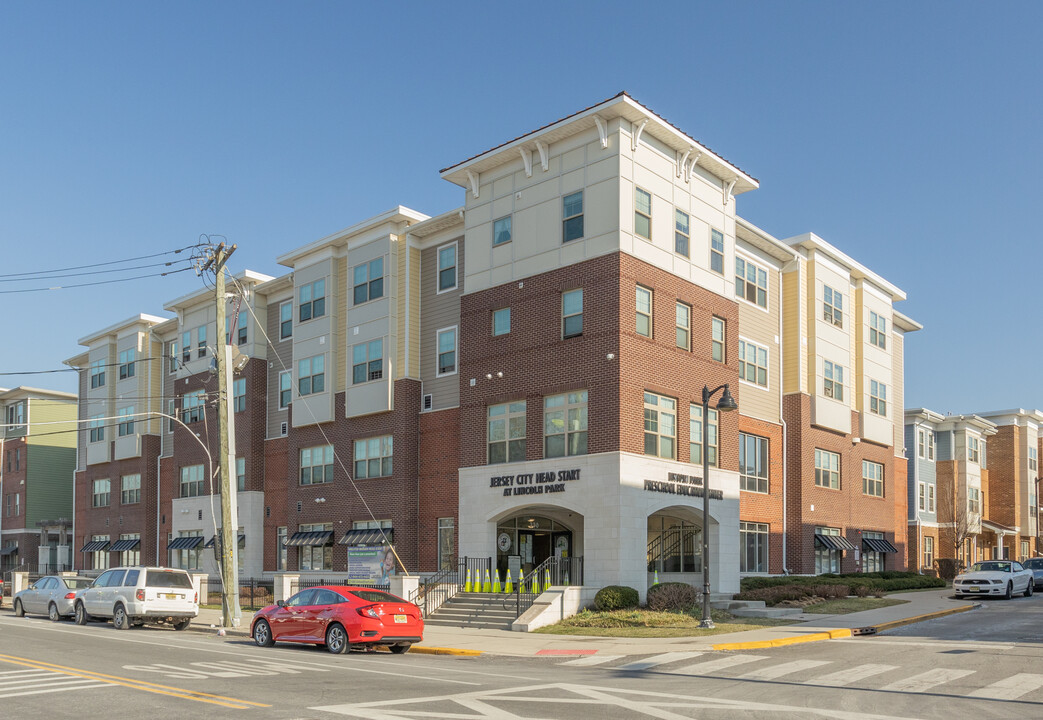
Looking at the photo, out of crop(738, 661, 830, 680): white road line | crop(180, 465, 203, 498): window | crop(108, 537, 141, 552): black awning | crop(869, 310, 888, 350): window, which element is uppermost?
crop(869, 310, 888, 350): window

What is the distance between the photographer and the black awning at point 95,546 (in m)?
58.5

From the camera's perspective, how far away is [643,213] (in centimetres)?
A: 3288

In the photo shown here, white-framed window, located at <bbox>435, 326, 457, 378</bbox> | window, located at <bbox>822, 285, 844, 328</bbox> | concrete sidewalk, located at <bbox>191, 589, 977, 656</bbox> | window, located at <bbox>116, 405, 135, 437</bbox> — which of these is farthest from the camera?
window, located at <bbox>116, 405, 135, 437</bbox>

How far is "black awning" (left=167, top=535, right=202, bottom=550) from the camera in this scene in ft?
164

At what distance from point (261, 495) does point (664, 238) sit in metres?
23.8

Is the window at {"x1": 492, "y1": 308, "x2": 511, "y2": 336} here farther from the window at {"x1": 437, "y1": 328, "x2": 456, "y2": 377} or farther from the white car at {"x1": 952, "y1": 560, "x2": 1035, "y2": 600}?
the white car at {"x1": 952, "y1": 560, "x2": 1035, "y2": 600}

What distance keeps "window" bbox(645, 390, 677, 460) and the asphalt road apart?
9.60 meters

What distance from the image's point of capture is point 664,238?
3369 cm

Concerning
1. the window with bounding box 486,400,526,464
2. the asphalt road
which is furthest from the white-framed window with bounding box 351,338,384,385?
the asphalt road

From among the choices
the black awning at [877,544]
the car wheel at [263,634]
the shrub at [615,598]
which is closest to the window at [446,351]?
the shrub at [615,598]

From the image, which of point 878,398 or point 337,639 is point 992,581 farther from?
point 337,639

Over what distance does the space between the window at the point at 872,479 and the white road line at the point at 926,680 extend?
30498 mm

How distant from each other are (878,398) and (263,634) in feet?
111

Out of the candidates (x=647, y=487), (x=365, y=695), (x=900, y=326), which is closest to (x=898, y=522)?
(x=900, y=326)
